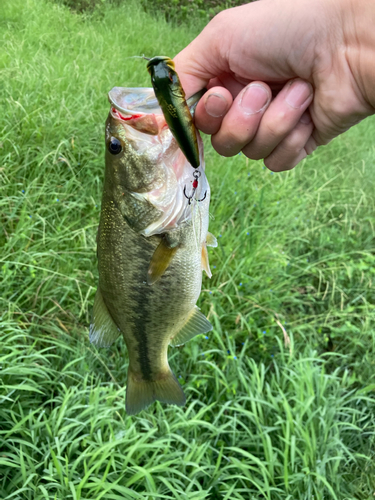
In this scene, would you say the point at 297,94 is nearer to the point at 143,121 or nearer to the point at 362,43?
the point at 362,43

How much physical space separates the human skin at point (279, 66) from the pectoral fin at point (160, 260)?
1.71 feet

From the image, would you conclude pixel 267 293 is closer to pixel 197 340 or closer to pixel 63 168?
pixel 197 340

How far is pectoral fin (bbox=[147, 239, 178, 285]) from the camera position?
4.10ft

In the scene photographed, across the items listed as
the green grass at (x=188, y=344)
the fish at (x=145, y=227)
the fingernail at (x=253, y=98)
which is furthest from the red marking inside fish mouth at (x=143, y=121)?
the green grass at (x=188, y=344)

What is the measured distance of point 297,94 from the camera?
140cm

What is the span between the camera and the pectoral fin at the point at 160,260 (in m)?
1.25

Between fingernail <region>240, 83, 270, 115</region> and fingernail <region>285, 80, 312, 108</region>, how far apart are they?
0.36 feet

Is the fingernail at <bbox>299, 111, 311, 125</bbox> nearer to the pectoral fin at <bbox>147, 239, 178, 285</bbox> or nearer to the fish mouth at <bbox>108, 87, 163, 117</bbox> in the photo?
the fish mouth at <bbox>108, 87, 163, 117</bbox>

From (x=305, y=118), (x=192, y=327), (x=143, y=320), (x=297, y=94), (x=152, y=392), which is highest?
(x=297, y=94)

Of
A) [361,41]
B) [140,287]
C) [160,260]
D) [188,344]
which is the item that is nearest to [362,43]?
[361,41]

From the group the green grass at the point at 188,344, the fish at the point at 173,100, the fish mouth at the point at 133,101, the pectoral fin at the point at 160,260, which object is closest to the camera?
the fish at the point at 173,100

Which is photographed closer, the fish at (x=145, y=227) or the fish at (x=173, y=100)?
the fish at (x=173, y=100)

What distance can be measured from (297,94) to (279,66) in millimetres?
135

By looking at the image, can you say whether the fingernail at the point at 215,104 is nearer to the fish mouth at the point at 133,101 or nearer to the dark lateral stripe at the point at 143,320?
the fish mouth at the point at 133,101
